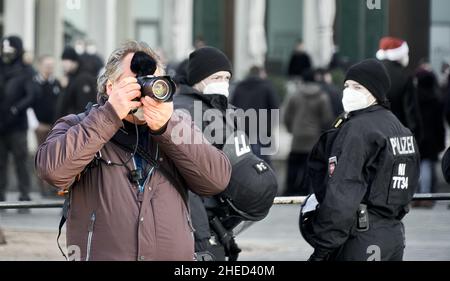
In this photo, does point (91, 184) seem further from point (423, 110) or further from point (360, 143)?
point (423, 110)

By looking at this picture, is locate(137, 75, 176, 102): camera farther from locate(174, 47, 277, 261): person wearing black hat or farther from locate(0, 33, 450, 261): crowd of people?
locate(174, 47, 277, 261): person wearing black hat

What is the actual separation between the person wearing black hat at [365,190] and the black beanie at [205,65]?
0.86 m

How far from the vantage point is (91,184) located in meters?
5.25

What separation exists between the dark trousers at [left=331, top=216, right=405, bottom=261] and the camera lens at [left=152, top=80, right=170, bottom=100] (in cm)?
215

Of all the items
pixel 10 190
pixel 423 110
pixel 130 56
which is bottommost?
pixel 10 190

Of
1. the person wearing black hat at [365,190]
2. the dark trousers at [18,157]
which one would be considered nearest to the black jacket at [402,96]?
the dark trousers at [18,157]

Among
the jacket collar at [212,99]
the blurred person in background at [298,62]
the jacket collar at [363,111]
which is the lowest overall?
the blurred person in background at [298,62]

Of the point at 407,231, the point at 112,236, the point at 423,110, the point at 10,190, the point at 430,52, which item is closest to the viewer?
the point at 112,236

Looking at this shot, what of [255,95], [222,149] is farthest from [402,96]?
[222,149]

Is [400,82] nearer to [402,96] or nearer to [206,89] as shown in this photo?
[402,96]

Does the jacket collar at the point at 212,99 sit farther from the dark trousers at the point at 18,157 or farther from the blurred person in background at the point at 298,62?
the blurred person in background at the point at 298,62

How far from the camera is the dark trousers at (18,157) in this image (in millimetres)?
15258
